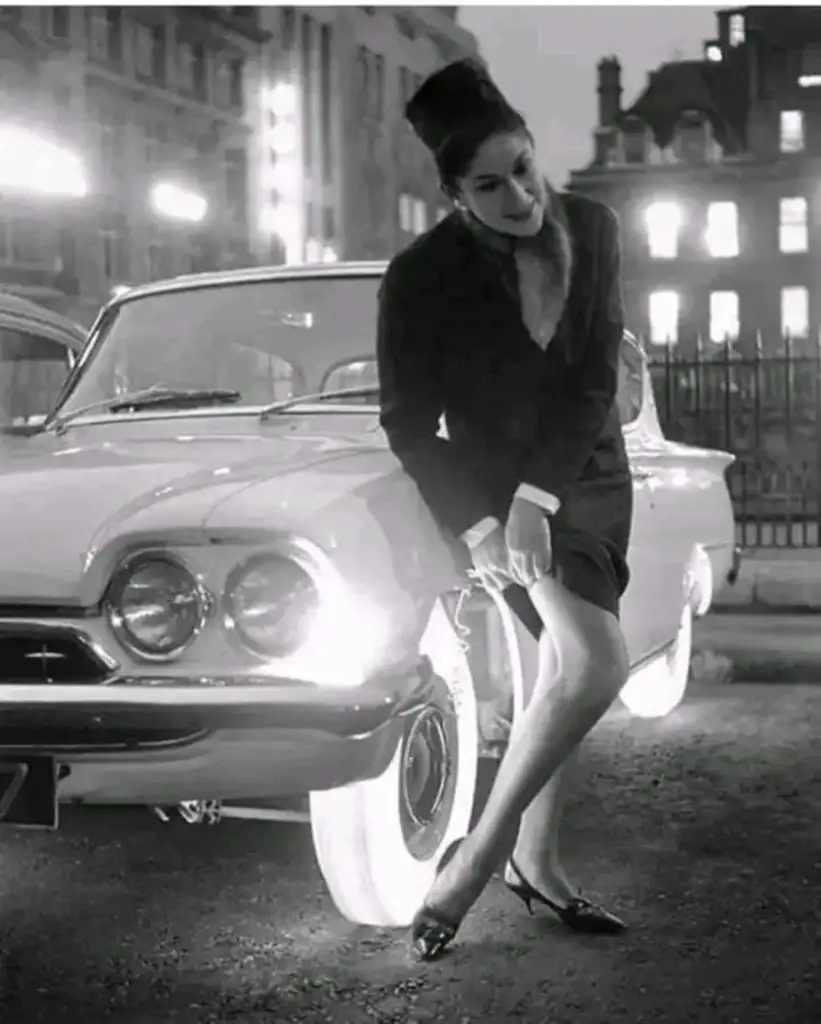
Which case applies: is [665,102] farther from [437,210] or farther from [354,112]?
[437,210]

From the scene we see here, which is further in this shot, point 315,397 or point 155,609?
point 315,397

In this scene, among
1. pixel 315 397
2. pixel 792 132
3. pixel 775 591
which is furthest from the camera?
pixel 792 132

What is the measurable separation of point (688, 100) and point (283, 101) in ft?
39.4

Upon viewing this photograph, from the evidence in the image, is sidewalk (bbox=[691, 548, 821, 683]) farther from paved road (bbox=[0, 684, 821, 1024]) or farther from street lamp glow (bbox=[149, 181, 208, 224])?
street lamp glow (bbox=[149, 181, 208, 224])

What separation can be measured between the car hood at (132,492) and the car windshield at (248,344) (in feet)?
3.13

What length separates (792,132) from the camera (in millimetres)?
48094

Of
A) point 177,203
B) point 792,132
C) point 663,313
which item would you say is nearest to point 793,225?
point 792,132

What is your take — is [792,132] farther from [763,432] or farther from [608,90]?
[763,432]

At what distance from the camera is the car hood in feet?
12.3

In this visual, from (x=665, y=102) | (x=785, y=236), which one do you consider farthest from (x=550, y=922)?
(x=665, y=102)

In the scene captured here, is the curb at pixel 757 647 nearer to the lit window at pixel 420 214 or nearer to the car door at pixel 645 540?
the car door at pixel 645 540

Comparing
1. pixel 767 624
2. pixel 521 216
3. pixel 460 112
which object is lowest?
pixel 767 624

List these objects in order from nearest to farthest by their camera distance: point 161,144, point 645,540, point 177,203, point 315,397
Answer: point 315,397, point 645,540, point 161,144, point 177,203

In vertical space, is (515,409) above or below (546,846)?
above
